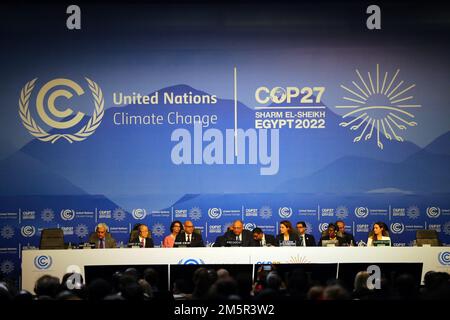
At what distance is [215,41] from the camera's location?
474 inches

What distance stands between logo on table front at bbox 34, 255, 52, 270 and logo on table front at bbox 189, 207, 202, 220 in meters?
2.97

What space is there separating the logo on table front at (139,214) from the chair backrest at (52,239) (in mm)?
1364

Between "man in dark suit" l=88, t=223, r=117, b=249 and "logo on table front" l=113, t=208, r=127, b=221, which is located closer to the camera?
"man in dark suit" l=88, t=223, r=117, b=249

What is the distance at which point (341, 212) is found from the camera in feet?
39.1

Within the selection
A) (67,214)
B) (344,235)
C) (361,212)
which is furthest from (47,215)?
(361,212)

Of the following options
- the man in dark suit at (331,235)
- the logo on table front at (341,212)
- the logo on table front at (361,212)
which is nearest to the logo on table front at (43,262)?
the man in dark suit at (331,235)

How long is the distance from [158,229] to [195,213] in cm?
63

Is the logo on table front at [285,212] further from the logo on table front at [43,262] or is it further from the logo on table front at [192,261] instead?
the logo on table front at [43,262]

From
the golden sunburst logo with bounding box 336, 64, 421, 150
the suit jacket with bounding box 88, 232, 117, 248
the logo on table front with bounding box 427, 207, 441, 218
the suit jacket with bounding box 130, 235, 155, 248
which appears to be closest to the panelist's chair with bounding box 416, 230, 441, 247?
the logo on table front with bounding box 427, 207, 441, 218

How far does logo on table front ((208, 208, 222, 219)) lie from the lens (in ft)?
39.1

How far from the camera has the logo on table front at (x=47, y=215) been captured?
38.9 ft

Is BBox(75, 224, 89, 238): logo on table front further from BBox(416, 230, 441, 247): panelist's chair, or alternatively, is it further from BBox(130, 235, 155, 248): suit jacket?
BBox(416, 230, 441, 247): panelist's chair

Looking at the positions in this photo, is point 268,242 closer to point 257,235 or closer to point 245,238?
point 257,235

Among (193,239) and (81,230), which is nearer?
(193,239)
